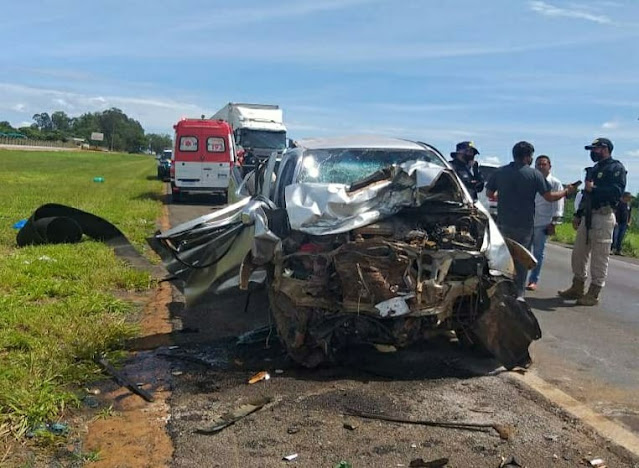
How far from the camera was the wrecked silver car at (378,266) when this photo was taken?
511 centimetres

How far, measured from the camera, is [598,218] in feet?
28.1

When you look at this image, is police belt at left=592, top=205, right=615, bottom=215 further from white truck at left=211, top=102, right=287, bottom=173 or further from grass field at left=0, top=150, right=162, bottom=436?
white truck at left=211, top=102, right=287, bottom=173

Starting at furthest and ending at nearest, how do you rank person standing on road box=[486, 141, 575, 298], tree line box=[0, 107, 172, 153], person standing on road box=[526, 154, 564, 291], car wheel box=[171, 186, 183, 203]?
tree line box=[0, 107, 172, 153] → car wheel box=[171, 186, 183, 203] → person standing on road box=[526, 154, 564, 291] → person standing on road box=[486, 141, 575, 298]

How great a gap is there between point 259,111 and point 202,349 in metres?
26.4

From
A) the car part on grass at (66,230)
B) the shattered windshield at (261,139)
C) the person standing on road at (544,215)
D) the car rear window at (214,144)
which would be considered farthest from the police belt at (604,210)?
the shattered windshield at (261,139)

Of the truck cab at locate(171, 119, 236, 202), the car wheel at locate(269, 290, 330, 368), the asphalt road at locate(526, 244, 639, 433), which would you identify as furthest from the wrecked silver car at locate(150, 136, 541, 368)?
the truck cab at locate(171, 119, 236, 202)

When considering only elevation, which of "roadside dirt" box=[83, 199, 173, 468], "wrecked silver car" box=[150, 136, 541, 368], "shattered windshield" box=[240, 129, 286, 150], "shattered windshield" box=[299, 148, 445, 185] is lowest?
"roadside dirt" box=[83, 199, 173, 468]

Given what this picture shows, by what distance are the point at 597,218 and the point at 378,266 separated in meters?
4.66

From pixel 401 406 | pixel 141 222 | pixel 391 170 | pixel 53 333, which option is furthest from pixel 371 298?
pixel 141 222

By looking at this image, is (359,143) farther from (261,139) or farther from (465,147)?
(261,139)

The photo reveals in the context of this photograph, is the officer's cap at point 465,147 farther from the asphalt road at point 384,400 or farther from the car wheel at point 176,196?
the car wheel at point 176,196

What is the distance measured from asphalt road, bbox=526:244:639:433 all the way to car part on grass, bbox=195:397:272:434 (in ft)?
7.82

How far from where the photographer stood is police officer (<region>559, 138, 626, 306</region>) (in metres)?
8.29

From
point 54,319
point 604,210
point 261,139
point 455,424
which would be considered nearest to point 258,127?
point 261,139
